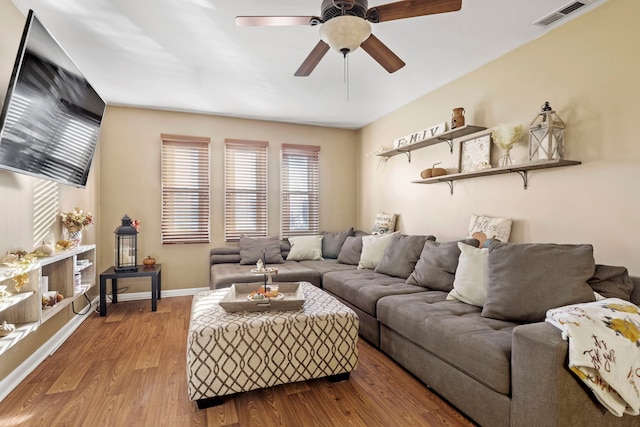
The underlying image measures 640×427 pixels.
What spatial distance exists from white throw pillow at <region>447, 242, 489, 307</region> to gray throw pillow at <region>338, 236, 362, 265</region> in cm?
174

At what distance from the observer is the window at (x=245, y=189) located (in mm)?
4773

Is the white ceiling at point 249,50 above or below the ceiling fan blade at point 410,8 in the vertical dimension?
above

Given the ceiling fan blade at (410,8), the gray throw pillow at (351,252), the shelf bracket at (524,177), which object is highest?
the ceiling fan blade at (410,8)

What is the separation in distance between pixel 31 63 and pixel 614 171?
377 centimetres

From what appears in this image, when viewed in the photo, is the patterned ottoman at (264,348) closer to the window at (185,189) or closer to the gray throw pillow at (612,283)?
the gray throw pillow at (612,283)

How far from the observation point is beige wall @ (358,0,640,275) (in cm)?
210

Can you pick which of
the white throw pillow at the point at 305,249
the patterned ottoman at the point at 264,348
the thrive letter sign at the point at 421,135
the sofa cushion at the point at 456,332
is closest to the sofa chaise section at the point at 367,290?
the sofa cushion at the point at 456,332

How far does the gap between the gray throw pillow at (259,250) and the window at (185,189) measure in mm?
647

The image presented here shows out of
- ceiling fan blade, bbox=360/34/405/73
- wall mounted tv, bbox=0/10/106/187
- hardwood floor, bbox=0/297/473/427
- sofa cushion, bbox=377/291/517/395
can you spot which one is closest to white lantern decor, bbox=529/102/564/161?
ceiling fan blade, bbox=360/34/405/73

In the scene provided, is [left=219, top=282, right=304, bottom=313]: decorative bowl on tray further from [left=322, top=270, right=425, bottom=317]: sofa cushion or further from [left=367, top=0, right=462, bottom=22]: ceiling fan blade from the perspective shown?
[left=367, top=0, right=462, bottom=22]: ceiling fan blade

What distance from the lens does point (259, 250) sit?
439 cm

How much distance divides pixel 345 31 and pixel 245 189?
3.37 meters

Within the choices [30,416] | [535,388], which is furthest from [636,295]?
[30,416]

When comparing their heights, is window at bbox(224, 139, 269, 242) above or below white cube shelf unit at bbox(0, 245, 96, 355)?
above
